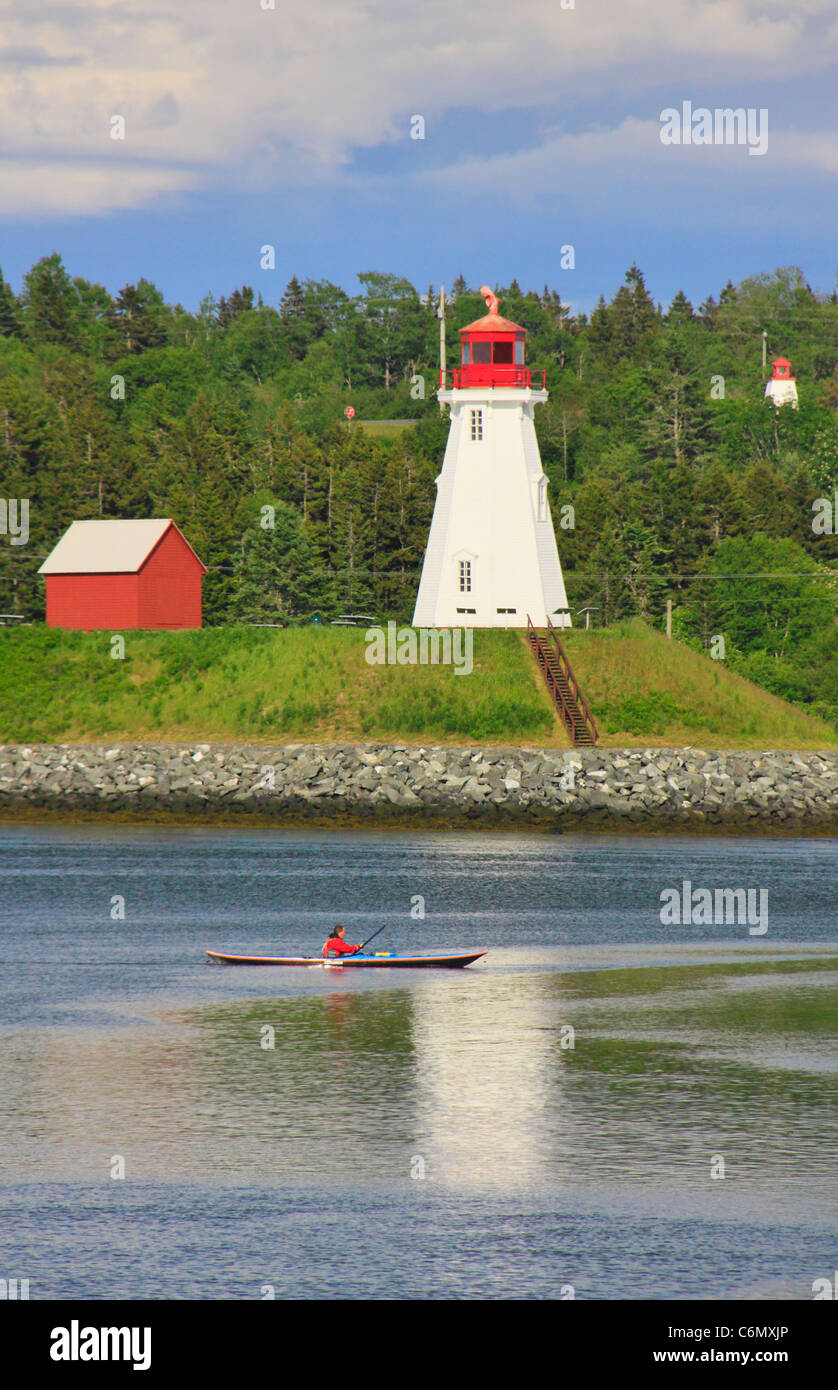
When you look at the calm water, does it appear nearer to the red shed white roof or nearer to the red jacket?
the red jacket

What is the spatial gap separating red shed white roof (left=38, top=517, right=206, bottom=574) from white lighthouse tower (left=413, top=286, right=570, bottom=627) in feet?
49.2

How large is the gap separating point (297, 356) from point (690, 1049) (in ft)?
486

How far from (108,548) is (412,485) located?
17.1 m

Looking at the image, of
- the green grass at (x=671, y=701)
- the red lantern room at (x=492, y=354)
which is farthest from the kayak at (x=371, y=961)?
the red lantern room at (x=492, y=354)

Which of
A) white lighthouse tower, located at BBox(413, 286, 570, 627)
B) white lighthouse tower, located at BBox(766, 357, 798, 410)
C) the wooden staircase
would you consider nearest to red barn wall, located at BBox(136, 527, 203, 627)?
white lighthouse tower, located at BBox(413, 286, 570, 627)

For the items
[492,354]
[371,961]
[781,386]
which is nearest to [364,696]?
[492,354]

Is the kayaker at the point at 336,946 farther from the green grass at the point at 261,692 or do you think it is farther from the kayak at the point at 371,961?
the green grass at the point at 261,692

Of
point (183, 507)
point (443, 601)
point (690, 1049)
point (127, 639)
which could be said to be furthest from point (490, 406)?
point (690, 1049)

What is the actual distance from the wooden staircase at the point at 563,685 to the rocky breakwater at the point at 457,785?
271 centimetres

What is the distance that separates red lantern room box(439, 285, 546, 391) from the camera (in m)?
72.1

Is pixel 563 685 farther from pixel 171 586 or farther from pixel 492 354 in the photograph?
pixel 171 586

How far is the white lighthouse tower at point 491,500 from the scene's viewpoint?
72438 millimetres

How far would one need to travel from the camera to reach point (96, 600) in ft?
262
